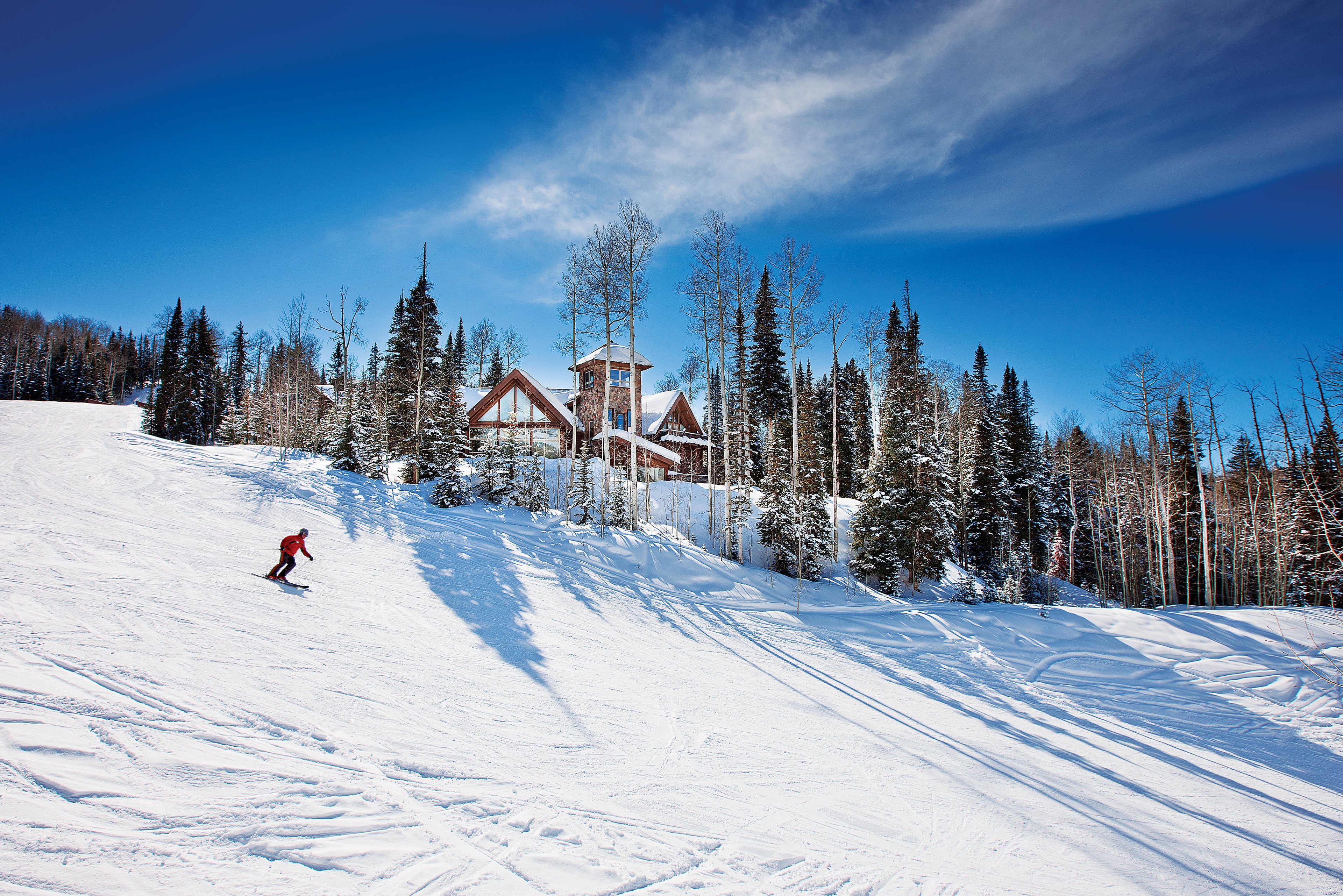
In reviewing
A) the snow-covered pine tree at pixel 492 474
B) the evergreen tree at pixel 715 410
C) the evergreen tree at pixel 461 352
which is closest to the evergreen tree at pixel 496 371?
the evergreen tree at pixel 461 352

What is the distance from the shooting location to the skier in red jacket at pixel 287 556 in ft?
31.2

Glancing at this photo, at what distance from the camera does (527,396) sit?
31.2m

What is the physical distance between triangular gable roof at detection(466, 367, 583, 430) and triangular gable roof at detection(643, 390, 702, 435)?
584 centimetres

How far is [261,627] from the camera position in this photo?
296 inches

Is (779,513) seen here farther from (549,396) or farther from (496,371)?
(496,371)

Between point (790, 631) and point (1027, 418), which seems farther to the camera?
point (1027, 418)

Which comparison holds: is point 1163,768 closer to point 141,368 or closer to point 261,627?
point 261,627

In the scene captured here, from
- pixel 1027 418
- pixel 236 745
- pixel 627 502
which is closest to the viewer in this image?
pixel 236 745

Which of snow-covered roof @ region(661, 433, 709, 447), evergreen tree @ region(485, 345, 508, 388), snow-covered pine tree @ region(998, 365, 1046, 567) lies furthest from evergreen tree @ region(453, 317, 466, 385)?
snow-covered pine tree @ region(998, 365, 1046, 567)

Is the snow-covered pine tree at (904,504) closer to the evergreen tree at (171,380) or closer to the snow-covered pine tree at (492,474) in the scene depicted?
the snow-covered pine tree at (492,474)

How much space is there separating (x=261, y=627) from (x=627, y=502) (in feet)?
44.1

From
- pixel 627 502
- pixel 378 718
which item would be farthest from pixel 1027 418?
pixel 378 718

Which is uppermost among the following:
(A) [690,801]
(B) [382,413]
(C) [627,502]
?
(B) [382,413]

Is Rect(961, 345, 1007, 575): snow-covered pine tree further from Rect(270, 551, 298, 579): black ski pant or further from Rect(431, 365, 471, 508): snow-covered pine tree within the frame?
Rect(270, 551, 298, 579): black ski pant
